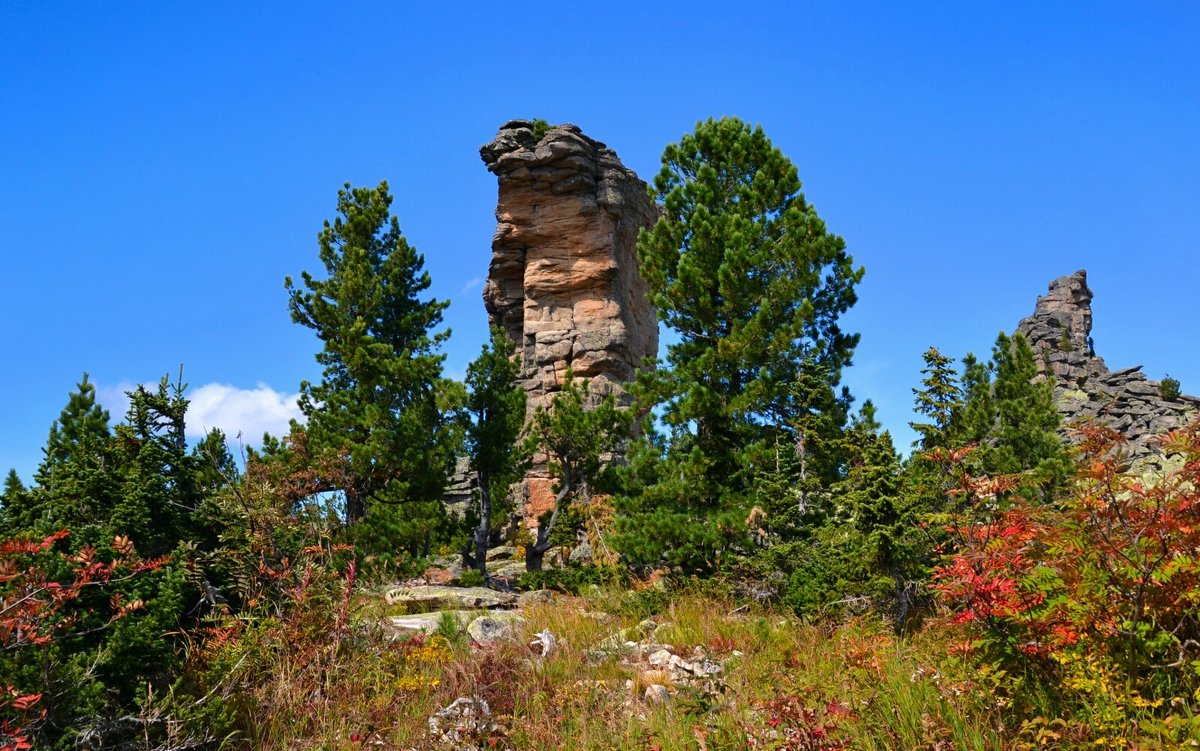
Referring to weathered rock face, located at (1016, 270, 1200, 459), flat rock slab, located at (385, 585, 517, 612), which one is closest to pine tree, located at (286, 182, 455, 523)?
flat rock slab, located at (385, 585, 517, 612)

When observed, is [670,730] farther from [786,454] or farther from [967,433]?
[967,433]

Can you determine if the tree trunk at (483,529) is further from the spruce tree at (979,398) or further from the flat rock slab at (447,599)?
the spruce tree at (979,398)

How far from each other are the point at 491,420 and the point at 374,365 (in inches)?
125

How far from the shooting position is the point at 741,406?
1287 cm

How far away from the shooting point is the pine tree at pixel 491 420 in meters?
18.9

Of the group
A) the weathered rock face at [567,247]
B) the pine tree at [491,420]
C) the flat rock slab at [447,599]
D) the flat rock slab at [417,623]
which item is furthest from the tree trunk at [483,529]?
the weathered rock face at [567,247]

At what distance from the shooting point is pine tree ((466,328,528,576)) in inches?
746

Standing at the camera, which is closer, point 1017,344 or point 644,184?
point 1017,344

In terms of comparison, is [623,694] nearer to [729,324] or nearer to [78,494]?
[78,494]

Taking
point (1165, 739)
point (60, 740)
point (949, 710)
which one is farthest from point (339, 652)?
point (1165, 739)

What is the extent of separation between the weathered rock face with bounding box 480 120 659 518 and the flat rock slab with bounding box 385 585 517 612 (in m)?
19.5

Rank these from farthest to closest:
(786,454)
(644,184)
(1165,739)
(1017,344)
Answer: (644,184), (1017,344), (786,454), (1165,739)

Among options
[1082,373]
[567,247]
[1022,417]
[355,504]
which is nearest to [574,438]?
[355,504]

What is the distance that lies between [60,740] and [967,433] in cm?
1223
